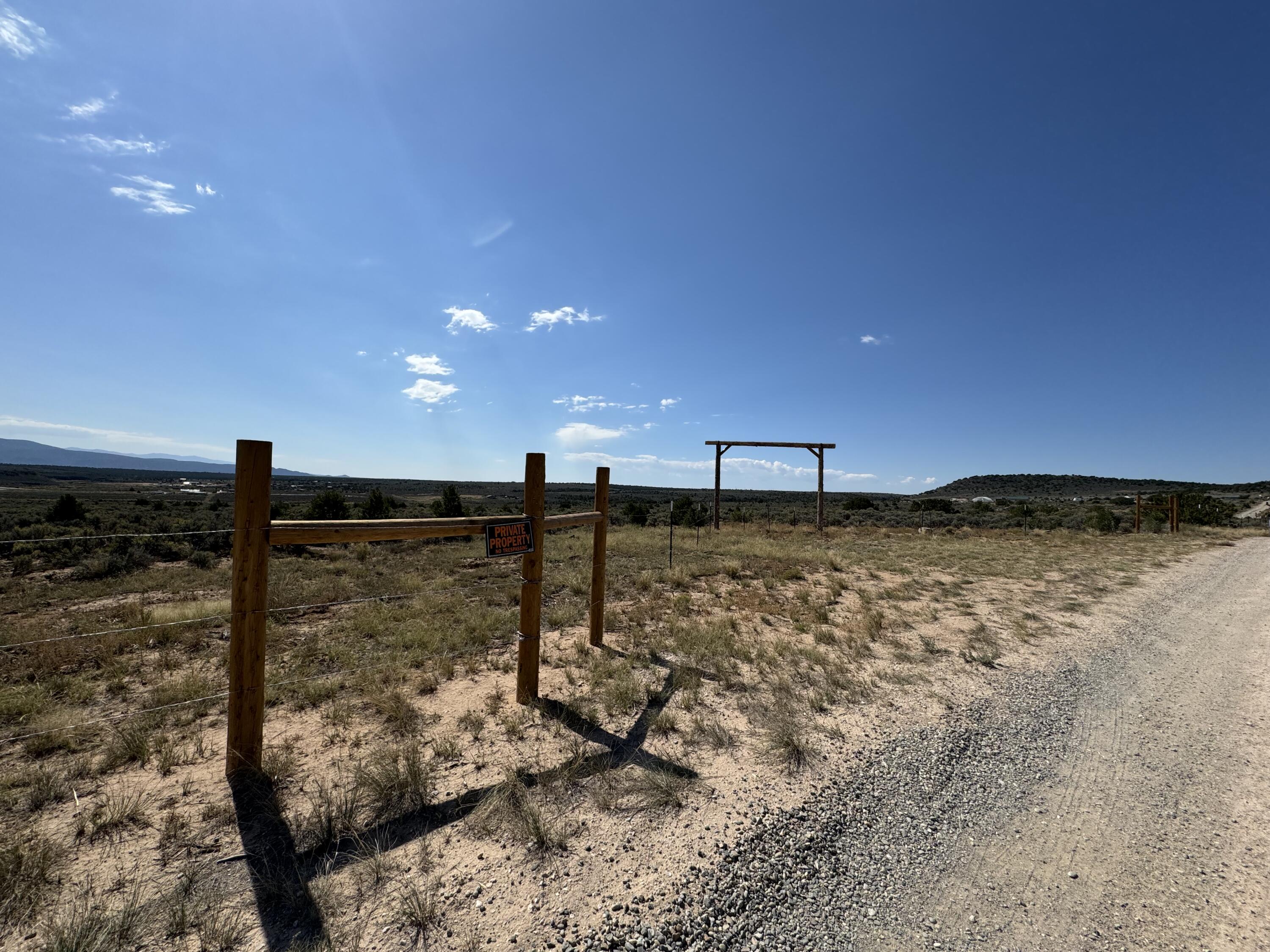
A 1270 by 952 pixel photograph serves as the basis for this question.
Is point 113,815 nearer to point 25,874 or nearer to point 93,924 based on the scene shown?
point 25,874

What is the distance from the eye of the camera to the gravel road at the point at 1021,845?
2207mm

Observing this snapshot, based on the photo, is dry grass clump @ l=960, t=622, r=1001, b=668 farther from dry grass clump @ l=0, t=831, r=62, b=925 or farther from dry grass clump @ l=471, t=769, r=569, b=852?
dry grass clump @ l=0, t=831, r=62, b=925

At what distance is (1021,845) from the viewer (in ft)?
9.05

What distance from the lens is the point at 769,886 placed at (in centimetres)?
246

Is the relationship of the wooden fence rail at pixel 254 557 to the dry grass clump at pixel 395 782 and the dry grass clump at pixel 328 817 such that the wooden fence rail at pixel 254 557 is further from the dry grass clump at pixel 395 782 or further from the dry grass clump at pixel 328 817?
the dry grass clump at pixel 395 782

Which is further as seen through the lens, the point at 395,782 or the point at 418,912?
the point at 395,782

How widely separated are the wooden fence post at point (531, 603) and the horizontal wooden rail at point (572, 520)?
377 mm

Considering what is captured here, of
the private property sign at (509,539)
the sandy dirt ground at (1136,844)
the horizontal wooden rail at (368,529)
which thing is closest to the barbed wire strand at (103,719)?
the horizontal wooden rail at (368,529)

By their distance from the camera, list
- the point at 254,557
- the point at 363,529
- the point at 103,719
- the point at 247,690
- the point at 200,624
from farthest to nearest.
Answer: the point at 200,624 < the point at 103,719 < the point at 363,529 < the point at 247,690 < the point at 254,557

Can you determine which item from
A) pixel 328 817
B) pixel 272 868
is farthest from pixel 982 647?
pixel 272 868

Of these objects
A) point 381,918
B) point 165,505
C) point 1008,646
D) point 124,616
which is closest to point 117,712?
point 124,616

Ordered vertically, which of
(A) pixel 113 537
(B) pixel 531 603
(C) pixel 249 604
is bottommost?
(B) pixel 531 603

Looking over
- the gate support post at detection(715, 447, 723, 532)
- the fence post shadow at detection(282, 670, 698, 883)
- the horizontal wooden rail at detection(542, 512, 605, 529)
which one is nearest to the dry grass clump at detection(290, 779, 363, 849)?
the fence post shadow at detection(282, 670, 698, 883)

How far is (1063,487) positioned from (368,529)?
10608 centimetres
